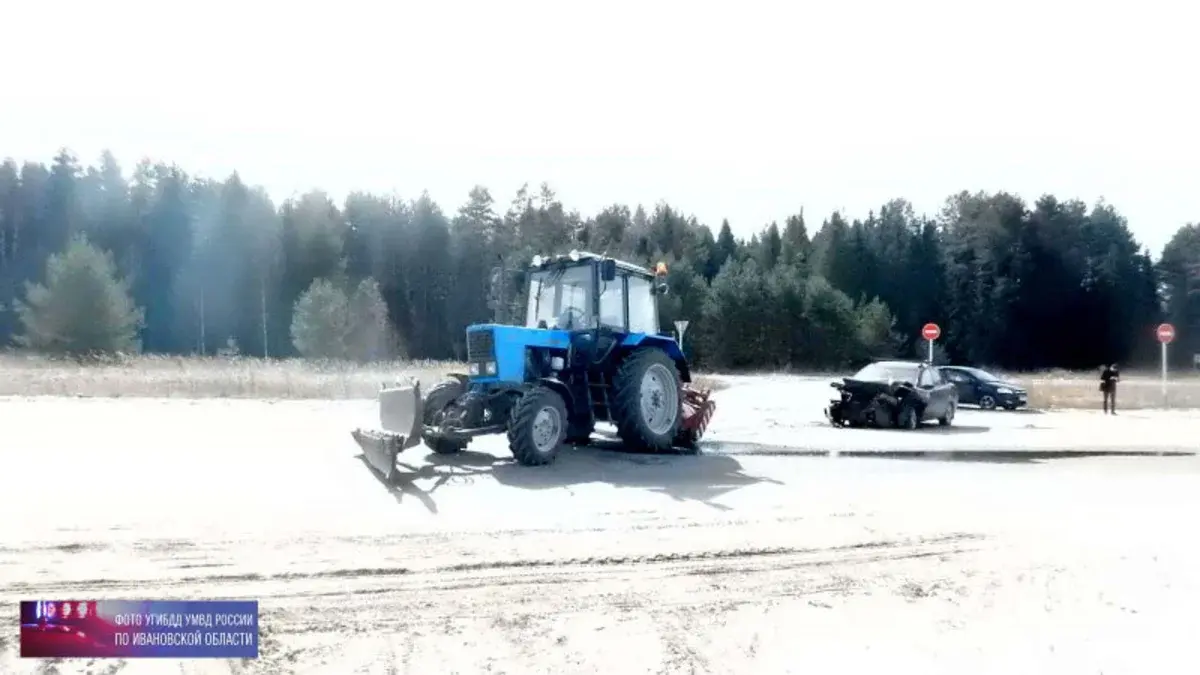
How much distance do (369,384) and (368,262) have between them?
41836 mm

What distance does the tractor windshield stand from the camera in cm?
1277

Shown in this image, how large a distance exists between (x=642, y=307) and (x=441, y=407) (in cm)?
358

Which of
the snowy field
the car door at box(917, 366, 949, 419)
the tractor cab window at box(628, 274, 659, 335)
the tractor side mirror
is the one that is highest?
the tractor side mirror

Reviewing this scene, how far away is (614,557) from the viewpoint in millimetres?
6711

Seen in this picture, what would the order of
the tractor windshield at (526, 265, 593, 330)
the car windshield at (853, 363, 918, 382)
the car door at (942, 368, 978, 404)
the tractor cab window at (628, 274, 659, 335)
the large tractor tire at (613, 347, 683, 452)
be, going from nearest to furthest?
the large tractor tire at (613, 347, 683, 452) → the tractor windshield at (526, 265, 593, 330) → the tractor cab window at (628, 274, 659, 335) → the car windshield at (853, 363, 918, 382) → the car door at (942, 368, 978, 404)

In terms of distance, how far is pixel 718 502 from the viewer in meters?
9.23

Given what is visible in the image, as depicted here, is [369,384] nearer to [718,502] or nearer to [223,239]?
[718,502]

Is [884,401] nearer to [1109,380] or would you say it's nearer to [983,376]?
[1109,380]

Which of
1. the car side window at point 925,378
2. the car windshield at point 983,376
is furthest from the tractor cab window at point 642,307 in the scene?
the car windshield at point 983,376

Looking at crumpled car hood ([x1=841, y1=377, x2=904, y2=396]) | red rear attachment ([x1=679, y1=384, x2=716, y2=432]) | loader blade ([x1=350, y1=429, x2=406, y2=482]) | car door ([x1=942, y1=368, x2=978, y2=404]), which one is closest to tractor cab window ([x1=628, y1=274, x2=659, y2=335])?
red rear attachment ([x1=679, y1=384, x2=716, y2=432])

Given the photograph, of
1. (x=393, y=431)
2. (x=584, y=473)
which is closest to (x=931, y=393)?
(x=584, y=473)

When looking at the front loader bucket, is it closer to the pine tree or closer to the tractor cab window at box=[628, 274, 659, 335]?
the tractor cab window at box=[628, 274, 659, 335]

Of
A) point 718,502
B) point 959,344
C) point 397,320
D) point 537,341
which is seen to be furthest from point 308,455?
point 959,344

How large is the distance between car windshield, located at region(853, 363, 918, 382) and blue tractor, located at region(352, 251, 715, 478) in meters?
7.56
